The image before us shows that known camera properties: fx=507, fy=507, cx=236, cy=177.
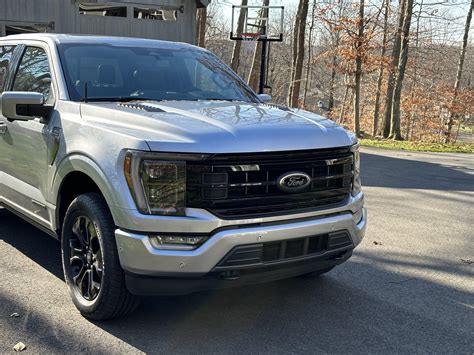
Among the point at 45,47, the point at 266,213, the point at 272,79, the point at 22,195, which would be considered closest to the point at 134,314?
the point at 266,213

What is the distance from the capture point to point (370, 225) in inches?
252

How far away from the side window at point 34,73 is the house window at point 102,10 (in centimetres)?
971

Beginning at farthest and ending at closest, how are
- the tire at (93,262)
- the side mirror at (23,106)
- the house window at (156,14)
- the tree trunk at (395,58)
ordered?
the tree trunk at (395,58) < the house window at (156,14) < the side mirror at (23,106) < the tire at (93,262)

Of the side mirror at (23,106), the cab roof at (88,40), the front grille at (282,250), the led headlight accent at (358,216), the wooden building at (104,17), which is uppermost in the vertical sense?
the wooden building at (104,17)

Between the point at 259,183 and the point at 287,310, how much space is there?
3.94ft

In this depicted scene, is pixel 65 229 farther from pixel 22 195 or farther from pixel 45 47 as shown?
pixel 45 47

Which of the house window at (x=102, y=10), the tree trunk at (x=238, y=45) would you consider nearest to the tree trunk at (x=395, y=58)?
the tree trunk at (x=238, y=45)

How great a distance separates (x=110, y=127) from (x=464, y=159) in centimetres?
1255

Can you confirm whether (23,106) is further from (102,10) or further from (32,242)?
(102,10)

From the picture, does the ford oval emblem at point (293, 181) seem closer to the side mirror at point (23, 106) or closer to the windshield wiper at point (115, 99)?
the windshield wiper at point (115, 99)

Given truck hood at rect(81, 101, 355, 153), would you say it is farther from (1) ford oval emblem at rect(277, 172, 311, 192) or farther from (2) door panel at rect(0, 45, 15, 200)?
(2) door panel at rect(0, 45, 15, 200)

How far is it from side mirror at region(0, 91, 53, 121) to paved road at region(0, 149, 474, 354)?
1.38 m

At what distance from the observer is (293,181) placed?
10.7 ft

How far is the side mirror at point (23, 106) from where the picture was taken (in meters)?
3.77
